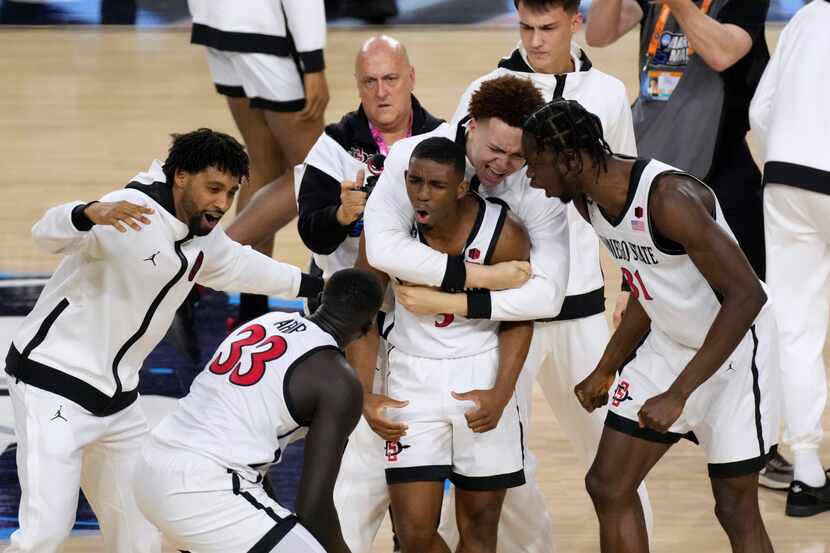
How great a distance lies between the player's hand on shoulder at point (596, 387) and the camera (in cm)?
416

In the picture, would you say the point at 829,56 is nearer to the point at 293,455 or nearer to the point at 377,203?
the point at 377,203

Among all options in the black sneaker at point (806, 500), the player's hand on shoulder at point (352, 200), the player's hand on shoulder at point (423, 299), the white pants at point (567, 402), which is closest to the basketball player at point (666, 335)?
the white pants at point (567, 402)

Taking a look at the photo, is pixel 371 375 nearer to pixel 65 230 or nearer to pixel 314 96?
pixel 65 230

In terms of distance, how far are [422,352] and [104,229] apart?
900mm

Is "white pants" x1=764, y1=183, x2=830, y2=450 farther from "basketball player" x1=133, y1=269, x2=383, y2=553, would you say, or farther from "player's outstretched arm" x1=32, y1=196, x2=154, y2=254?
"player's outstretched arm" x1=32, y1=196, x2=154, y2=254

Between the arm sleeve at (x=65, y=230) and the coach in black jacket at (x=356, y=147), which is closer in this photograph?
the arm sleeve at (x=65, y=230)

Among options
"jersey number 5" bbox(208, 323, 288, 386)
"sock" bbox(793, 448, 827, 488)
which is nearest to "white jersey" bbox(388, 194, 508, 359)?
"jersey number 5" bbox(208, 323, 288, 386)

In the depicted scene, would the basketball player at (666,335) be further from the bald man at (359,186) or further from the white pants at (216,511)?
the white pants at (216,511)

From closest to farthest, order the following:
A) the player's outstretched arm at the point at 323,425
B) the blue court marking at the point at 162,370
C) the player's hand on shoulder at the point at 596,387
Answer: the player's outstretched arm at the point at 323,425 < the player's hand on shoulder at the point at 596,387 < the blue court marking at the point at 162,370

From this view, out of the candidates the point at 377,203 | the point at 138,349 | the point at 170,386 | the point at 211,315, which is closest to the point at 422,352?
the point at 377,203

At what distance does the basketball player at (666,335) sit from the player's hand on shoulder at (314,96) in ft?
8.74

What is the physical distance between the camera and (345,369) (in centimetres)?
350

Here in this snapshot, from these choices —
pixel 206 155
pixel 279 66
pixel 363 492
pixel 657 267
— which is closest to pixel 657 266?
pixel 657 267

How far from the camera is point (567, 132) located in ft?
12.1
